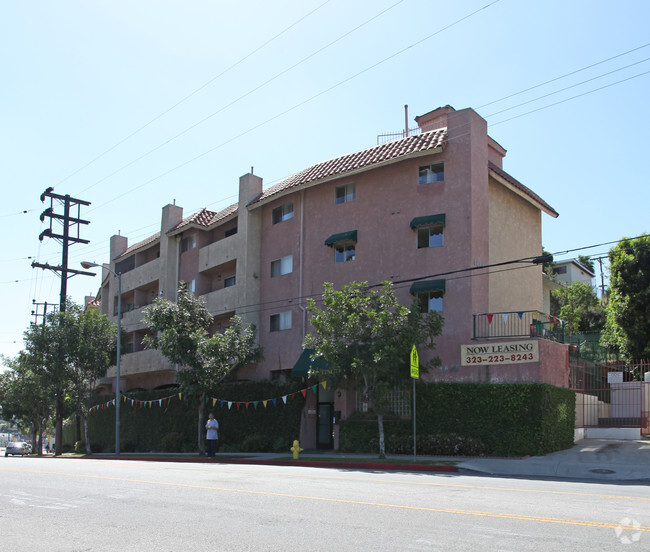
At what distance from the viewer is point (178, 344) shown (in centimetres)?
2675

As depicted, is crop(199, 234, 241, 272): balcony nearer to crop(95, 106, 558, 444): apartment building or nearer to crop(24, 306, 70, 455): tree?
crop(95, 106, 558, 444): apartment building

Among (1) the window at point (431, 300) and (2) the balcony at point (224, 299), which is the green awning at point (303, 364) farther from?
(2) the balcony at point (224, 299)

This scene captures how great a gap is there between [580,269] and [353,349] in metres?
58.5

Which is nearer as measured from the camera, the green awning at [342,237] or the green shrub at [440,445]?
the green shrub at [440,445]

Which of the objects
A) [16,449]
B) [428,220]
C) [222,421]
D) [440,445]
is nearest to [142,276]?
[222,421]

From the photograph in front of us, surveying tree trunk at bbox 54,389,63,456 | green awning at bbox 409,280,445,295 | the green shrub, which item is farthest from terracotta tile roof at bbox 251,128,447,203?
tree trunk at bbox 54,389,63,456

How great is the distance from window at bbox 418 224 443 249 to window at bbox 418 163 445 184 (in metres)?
1.88

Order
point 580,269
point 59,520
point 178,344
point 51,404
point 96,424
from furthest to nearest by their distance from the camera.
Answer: point 580,269
point 51,404
point 96,424
point 178,344
point 59,520

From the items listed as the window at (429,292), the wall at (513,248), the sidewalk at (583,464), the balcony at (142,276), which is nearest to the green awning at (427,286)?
the window at (429,292)

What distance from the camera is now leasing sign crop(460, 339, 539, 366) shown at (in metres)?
21.2

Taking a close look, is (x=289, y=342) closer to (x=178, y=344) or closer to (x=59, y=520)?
(x=178, y=344)

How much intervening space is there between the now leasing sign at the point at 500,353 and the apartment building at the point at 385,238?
68cm

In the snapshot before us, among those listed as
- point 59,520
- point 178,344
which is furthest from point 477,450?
point 59,520

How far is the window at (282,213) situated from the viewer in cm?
3178
